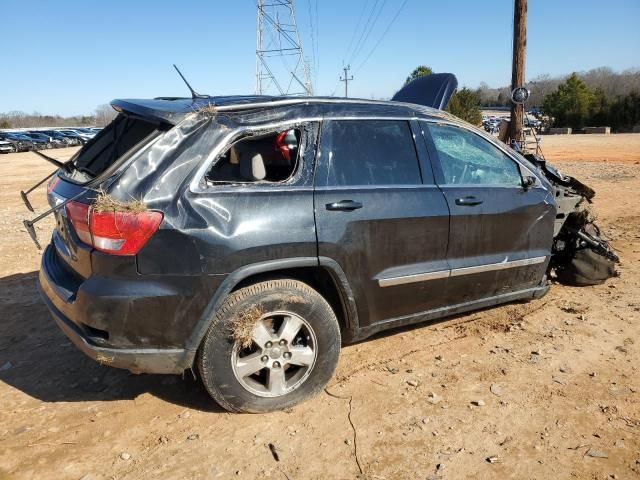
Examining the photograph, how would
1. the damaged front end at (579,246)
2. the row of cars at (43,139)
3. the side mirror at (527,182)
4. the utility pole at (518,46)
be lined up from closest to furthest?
the side mirror at (527,182) < the damaged front end at (579,246) < the utility pole at (518,46) < the row of cars at (43,139)

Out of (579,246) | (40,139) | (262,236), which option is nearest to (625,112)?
(579,246)

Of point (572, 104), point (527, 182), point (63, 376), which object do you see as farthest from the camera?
point (572, 104)

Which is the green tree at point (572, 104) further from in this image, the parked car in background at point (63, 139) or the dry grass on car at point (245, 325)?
the dry grass on car at point (245, 325)

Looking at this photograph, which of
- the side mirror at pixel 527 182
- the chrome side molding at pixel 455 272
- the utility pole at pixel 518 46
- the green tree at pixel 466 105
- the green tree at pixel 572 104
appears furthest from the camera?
the green tree at pixel 572 104

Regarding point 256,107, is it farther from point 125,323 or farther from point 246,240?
point 125,323

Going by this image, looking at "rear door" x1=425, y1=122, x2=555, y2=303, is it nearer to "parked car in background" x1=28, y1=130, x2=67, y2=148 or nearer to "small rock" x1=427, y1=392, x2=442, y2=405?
"small rock" x1=427, y1=392, x2=442, y2=405

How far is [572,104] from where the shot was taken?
4409 cm

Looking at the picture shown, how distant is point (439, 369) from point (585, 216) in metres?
2.49

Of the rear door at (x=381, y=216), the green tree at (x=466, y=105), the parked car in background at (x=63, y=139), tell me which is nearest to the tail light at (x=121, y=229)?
the rear door at (x=381, y=216)

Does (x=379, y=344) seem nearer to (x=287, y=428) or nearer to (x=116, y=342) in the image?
(x=287, y=428)

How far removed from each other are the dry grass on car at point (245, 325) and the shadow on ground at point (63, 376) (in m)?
0.59

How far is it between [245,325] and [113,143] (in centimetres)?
144

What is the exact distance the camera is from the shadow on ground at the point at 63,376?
3.31 m

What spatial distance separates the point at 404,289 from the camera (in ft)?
11.0
